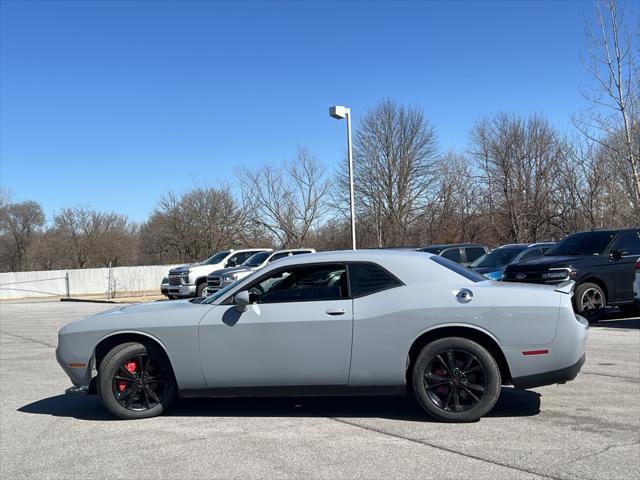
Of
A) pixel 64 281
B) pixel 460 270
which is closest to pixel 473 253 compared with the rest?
pixel 460 270

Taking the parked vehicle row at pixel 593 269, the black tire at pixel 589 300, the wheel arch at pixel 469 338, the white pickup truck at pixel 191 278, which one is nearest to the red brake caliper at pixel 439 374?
the wheel arch at pixel 469 338

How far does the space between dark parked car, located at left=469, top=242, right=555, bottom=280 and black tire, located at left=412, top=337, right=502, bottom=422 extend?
9.81 m

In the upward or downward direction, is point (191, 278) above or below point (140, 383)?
above

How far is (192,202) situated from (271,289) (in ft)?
158

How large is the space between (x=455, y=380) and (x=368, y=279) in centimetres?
119

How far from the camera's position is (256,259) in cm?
2272

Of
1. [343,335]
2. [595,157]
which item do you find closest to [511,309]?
[343,335]

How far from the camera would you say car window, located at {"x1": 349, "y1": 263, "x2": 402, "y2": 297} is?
18.3 ft

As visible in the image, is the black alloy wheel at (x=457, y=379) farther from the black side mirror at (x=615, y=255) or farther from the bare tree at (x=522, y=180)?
the bare tree at (x=522, y=180)

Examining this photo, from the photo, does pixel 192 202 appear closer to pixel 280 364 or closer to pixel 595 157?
pixel 595 157

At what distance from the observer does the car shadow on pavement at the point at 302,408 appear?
Result: 5789mm

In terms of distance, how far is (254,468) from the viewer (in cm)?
439

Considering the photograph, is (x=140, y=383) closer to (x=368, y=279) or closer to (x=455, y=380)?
(x=368, y=279)

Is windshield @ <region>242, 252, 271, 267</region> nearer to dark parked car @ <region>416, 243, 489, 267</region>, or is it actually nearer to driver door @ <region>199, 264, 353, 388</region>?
dark parked car @ <region>416, 243, 489, 267</region>
